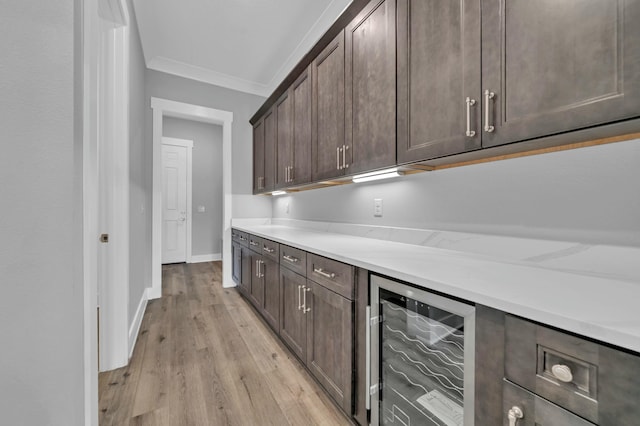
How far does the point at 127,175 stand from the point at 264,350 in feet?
5.46

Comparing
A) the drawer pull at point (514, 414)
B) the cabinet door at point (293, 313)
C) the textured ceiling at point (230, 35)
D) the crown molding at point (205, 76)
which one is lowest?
the cabinet door at point (293, 313)

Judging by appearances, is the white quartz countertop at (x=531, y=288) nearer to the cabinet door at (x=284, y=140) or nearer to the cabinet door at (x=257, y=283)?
the cabinet door at (x=257, y=283)

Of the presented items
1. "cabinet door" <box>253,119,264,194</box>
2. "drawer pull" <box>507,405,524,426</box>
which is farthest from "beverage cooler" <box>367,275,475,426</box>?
"cabinet door" <box>253,119,264,194</box>

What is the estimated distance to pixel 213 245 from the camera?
210 inches

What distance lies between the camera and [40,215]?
0.64m

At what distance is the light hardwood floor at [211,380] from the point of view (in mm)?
1355

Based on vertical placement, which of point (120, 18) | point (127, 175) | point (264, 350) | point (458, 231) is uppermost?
point (120, 18)

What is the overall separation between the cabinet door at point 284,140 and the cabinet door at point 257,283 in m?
0.81

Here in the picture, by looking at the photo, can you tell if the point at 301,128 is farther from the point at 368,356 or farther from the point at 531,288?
the point at 531,288

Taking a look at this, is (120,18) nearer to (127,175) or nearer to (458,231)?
(127,175)

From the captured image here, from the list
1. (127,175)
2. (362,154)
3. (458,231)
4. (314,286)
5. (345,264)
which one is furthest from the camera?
(127,175)

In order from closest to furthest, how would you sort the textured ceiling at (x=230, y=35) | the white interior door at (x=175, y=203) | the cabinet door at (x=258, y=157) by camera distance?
the textured ceiling at (x=230, y=35) < the cabinet door at (x=258, y=157) < the white interior door at (x=175, y=203)

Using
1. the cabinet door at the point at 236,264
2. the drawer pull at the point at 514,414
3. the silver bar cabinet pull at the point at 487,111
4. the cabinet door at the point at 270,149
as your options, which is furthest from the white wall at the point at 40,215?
the cabinet door at the point at 236,264

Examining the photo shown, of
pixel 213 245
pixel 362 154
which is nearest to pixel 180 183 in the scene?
pixel 213 245
